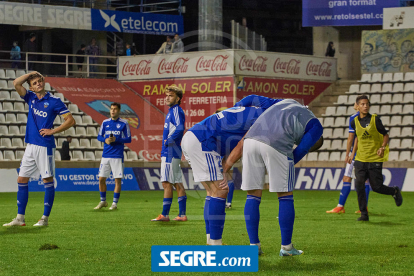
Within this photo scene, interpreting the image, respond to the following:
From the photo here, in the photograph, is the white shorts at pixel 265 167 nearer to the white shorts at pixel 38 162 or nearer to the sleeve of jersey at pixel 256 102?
the sleeve of jersey at pixel 256 102

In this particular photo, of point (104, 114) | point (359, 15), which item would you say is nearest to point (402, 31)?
point (359, 15)

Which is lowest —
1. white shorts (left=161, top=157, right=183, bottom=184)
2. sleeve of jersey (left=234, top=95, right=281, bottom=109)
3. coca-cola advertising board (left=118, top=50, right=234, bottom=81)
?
white shorts (left=161, top=157, right=183, bottom=184)

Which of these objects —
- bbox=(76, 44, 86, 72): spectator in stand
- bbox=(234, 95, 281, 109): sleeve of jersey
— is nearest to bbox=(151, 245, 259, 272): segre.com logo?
bbox=(234, 95, 281, 109): sleeve of jersey

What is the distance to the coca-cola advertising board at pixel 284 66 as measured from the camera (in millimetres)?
24875

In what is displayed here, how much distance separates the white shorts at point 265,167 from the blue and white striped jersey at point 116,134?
711cm

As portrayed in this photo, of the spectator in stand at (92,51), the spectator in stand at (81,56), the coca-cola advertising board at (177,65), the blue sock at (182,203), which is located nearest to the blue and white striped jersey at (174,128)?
the blue sock at (182,203)

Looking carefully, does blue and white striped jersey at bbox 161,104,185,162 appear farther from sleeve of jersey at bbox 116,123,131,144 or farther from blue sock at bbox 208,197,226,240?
blue sock at bbox 208,197,226,240

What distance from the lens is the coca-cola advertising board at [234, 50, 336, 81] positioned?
81.6 feet

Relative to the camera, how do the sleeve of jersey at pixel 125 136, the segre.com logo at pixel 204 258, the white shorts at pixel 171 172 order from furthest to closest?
the sleeve of jersey at pixel 125 136 → the white shorts at pixel 171 172 → the segre.com logo at pixel 204 258

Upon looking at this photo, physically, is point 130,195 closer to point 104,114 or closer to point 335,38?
point 104,114

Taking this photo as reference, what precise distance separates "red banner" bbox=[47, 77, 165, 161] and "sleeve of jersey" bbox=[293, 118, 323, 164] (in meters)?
18.8

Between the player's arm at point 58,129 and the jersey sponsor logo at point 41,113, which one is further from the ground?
the jersey sponsor logo at point 41,113

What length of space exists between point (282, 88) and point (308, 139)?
20.0m

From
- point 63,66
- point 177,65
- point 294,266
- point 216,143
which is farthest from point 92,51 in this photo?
point 294,266
